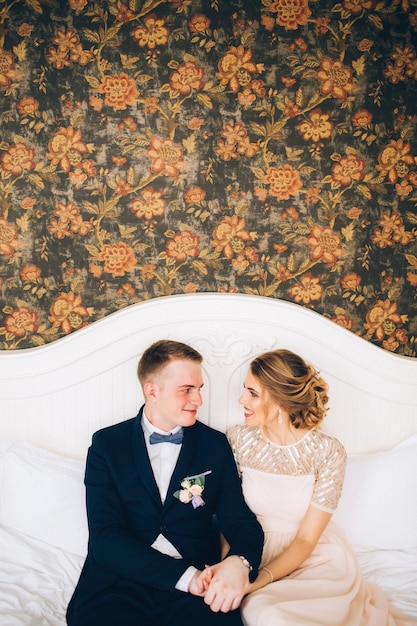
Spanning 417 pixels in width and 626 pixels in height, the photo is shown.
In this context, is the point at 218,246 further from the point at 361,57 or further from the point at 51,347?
the point at 361,57

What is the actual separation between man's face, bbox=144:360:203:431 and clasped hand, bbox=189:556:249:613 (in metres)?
0.51

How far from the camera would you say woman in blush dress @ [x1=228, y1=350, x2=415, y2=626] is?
1739 mm

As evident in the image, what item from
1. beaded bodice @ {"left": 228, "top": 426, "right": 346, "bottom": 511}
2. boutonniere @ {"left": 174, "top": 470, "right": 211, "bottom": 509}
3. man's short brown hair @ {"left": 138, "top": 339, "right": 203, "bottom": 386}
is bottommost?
boutonniere @ {"left": 174, "top": 470, "right": 211, "bottom": 509}

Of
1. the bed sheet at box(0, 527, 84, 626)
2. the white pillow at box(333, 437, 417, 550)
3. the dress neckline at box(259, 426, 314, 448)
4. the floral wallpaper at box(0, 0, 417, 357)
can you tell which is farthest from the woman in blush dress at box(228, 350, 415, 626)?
the bed sheet at box(0, 527, 84, 626)

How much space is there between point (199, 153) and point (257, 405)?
3.79ft

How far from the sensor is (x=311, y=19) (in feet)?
7.22

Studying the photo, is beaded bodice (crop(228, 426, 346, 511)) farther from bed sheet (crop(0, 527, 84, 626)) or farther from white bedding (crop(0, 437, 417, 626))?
bed sheet (crop(0, 527, 84, 626))

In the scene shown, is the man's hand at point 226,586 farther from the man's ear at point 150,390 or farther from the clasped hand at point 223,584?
the man's ear at point 150,390

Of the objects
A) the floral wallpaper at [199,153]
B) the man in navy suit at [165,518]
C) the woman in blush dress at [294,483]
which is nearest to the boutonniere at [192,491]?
the man in navy suit at [165,518]

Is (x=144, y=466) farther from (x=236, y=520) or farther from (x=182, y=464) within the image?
(x=236, y=520)

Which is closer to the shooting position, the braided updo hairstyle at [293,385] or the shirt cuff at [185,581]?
the shirt cuff at [185,581]

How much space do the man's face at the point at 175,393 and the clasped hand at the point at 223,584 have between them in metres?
0.51

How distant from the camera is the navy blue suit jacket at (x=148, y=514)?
1.69m

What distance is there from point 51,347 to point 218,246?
2.94 ft
